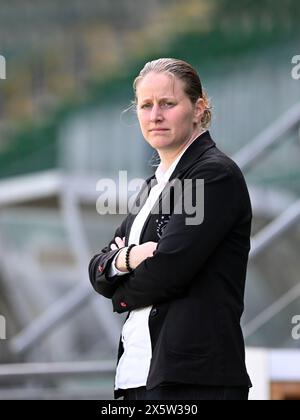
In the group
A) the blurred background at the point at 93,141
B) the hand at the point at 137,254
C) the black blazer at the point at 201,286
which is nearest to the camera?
the black blazer at the point at 201,286

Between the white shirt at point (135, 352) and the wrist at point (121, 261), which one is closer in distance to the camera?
the white shirt at point (135, 352)

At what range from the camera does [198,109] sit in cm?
194

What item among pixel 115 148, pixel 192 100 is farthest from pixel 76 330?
pixel 192 100

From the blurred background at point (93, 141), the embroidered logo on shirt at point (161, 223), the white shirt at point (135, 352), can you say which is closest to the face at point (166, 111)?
the embroidered logo on shirt at point (161, 223)

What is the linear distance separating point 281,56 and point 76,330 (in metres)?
2.19

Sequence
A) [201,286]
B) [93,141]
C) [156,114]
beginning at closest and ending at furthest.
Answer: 1. [201,286]
2. [156,114]
3. [93,141]

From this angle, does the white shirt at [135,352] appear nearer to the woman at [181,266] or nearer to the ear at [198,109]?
the woman at [181,266]

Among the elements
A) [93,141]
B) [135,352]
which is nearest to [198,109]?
[135,352]

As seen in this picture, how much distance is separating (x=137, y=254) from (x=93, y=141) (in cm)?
577

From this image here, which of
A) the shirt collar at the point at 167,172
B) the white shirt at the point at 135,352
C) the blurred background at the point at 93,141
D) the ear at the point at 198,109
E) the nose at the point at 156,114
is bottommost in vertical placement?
the white shirt at the point at 135,352

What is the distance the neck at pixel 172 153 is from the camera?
1937 millimetres

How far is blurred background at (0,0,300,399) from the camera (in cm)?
580

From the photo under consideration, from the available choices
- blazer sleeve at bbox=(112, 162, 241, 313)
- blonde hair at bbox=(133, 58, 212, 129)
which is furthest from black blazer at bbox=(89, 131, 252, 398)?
blonde hair at bbox=(133, 58, 212, 129)

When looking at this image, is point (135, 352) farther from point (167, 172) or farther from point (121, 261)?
point (167, 172)
